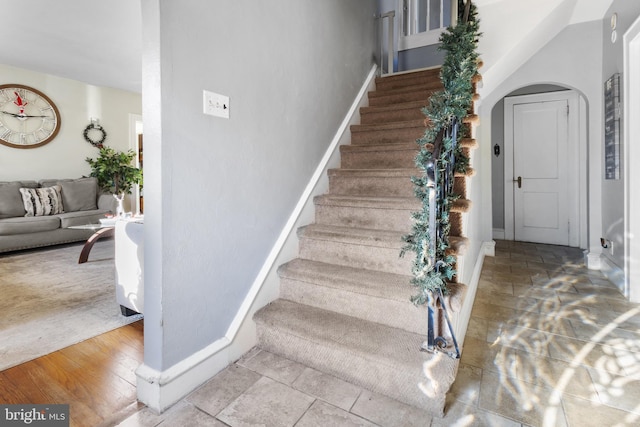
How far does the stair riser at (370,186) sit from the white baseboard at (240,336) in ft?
0.31

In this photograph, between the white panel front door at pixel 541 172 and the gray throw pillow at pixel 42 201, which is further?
the white panel front door at pixel 541 172

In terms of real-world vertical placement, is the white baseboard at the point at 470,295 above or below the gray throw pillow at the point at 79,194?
below

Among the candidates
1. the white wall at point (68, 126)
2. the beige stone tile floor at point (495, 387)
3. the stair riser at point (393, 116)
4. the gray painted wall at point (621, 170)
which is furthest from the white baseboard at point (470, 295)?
the white wall at point (68, 126)

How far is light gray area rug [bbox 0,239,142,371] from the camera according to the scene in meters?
1.88

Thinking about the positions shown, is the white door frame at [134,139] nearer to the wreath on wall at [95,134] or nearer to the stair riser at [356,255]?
the wreath on wall at [95,134]

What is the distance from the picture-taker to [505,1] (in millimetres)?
2566

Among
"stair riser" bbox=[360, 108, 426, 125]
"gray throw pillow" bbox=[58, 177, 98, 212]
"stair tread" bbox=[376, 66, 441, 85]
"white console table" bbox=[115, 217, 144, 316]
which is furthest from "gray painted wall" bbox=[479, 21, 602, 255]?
"gray throw pillow" bbox=[58, 177, 98, 212]

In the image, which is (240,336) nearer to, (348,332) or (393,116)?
(348,332)

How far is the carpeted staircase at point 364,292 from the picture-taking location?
1.43m

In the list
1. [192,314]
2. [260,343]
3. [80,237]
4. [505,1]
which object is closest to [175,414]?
[192,314]

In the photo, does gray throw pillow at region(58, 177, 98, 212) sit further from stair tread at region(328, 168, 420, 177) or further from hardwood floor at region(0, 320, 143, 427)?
stair tread at region(328, 168, 420, 177)

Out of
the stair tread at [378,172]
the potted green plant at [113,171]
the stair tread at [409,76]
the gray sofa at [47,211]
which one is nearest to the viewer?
the stair tread at [378,172]

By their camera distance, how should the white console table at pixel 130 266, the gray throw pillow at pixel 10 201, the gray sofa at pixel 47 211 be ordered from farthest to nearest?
1. the gray throw pillow at pixel 10 201
2. the gray sofa at pixel 47 211
3. the white console table at pixel 130 266

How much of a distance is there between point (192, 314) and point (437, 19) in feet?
18.5
